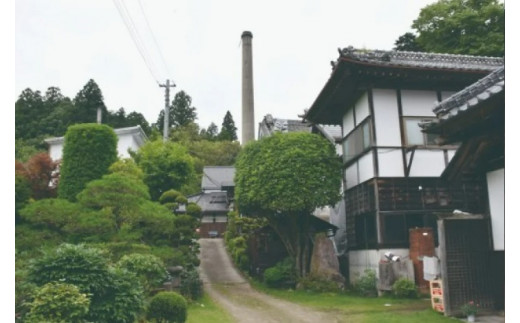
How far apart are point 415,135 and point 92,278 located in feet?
38.1

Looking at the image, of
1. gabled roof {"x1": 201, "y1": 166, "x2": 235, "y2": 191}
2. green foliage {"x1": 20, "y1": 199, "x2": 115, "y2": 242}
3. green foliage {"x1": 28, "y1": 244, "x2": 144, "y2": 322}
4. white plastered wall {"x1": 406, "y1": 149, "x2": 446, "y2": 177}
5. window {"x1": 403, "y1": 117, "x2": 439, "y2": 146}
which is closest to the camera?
green foliage {"x1": 28, "y1": 244, "x2": 144, "y2": 322}

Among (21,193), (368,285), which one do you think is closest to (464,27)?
(368,285)

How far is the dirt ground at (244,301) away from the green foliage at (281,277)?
0.79m

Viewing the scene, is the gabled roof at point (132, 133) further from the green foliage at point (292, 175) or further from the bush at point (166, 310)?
the bush at point (166, 310)

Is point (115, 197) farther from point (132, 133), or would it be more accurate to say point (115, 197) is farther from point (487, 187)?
point (132, 133)

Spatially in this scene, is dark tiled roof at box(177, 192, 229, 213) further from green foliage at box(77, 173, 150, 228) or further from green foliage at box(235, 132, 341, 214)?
green foliage at box(77, 173, 150, 228)

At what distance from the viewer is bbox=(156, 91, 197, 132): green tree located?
6169 centimetres

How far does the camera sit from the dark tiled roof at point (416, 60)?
1415 centimetres

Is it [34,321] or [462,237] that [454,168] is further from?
[34,321]

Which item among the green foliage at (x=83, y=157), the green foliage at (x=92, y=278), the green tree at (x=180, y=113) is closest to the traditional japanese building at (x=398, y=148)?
the green foliage at (x=83, y=157)

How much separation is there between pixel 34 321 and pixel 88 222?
5.62 m

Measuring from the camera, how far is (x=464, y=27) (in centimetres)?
2830

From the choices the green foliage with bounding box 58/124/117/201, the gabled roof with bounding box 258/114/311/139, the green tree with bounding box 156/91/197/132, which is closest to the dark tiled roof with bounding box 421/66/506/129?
the green foliage with bounding box 58/124/117/201

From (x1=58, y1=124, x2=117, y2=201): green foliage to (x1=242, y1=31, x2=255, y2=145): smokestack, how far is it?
24.8 m
